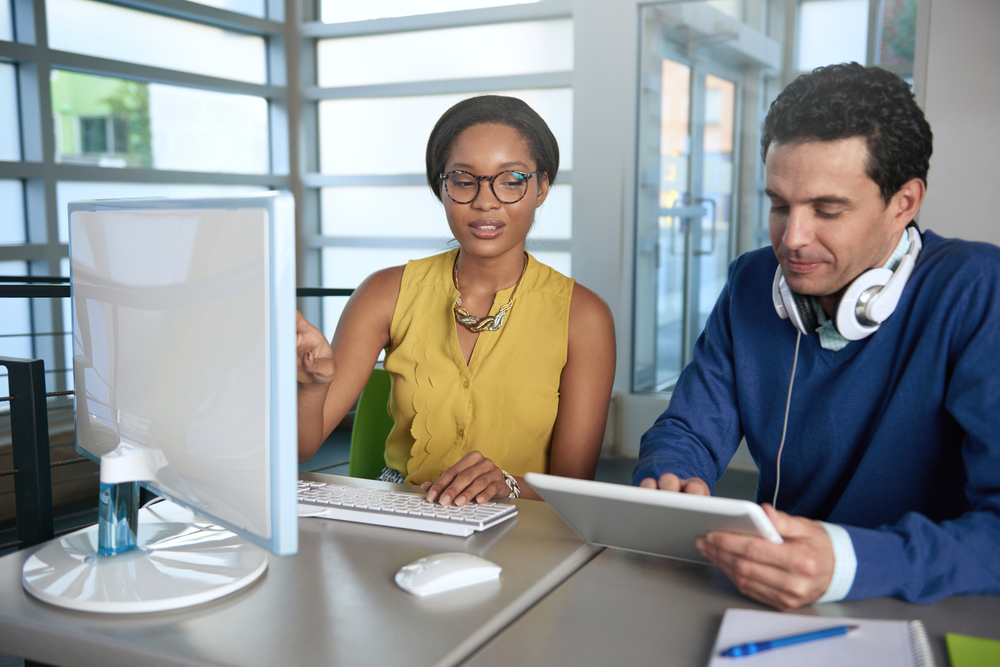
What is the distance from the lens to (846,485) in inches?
49.4

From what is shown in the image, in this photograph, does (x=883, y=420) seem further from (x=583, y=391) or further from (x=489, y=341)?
(x=489, y=341)

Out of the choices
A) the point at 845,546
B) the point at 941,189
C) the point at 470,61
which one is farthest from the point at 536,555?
the point at 470,61

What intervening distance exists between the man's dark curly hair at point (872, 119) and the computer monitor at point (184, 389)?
0.76m

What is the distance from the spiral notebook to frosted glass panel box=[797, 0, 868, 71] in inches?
141

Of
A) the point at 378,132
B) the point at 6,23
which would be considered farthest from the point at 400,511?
the point at 378,132

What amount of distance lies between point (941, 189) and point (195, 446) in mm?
3612

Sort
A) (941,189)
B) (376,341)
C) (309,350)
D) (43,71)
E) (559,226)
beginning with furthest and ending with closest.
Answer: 1. (559,226)
2. (43,71)
3. (941,189)
4. (376,341)
5. (309,350)

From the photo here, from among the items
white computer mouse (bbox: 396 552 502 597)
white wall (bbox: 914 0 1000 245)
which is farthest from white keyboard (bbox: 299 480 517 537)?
white wall (bbox: 914 0 1000 245)

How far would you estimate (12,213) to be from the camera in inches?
166

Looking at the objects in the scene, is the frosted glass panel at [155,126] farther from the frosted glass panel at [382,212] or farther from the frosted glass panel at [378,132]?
the frosted glass panel at [382,212]

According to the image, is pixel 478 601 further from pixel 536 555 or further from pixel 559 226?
pixel 559 226

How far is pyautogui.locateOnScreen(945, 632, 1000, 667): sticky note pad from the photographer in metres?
0.72

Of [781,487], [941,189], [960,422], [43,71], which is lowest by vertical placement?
[781,487]

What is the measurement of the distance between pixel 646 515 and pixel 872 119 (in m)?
0.63
